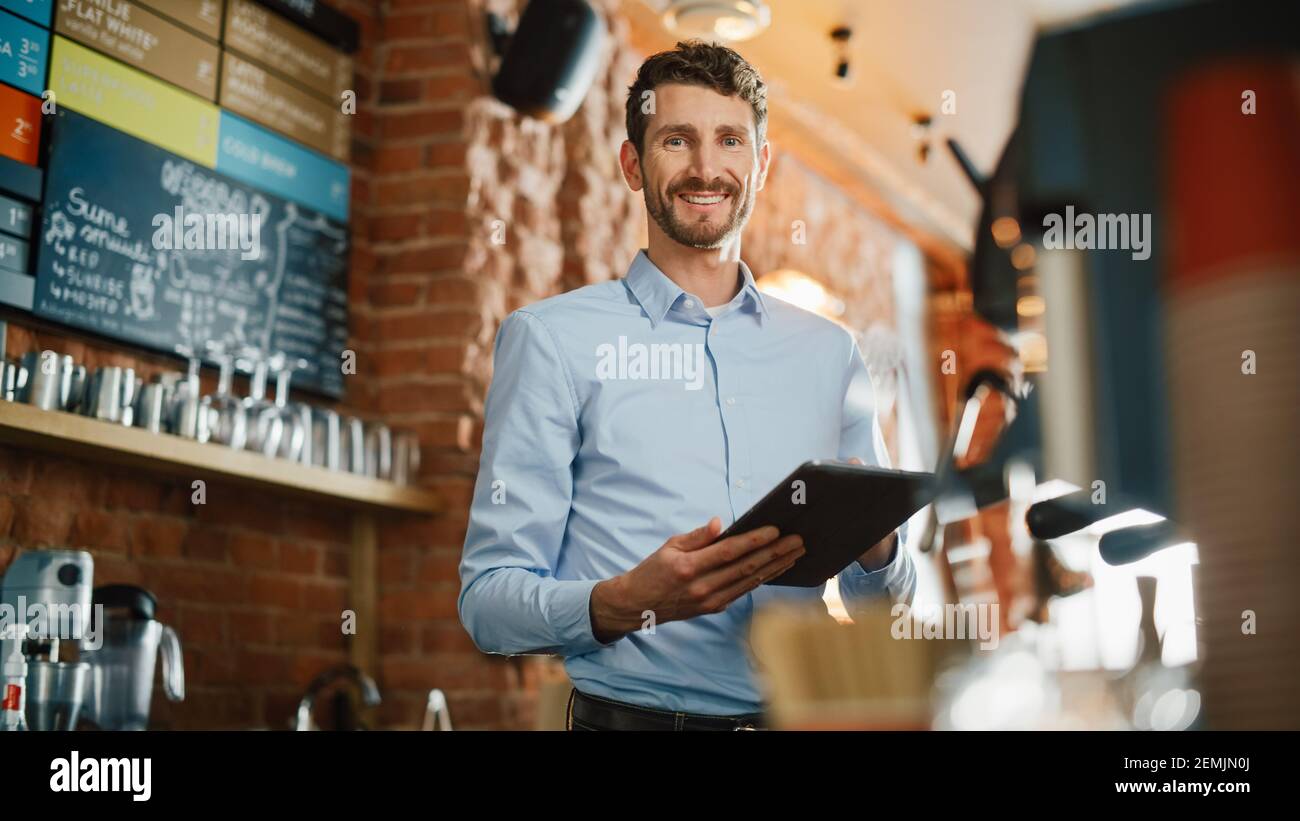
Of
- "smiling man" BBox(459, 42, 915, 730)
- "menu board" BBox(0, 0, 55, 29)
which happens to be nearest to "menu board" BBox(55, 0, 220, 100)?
"menu board" BBox(0, 0, 55, 29)

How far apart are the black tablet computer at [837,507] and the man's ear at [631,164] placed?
1.99 feet

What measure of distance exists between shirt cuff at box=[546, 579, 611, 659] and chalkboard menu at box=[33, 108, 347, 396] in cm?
146

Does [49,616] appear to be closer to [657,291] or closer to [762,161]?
[657,291]

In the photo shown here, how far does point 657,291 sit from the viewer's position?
145 cm

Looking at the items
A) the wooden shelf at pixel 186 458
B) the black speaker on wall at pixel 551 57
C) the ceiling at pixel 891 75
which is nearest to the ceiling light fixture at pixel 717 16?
the ceiling at pixel 891 75

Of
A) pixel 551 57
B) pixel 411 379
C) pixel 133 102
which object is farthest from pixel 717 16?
pixel 133 102

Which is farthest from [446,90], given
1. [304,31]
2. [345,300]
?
[345,300]

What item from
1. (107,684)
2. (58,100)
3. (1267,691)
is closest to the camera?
(1267,691)

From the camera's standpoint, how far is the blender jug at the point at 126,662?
211 centimetres

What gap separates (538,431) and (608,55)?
8.22ft

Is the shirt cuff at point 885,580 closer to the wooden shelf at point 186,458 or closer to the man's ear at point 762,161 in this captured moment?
the man's ear at point 762,161

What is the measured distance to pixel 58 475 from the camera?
2.27m
